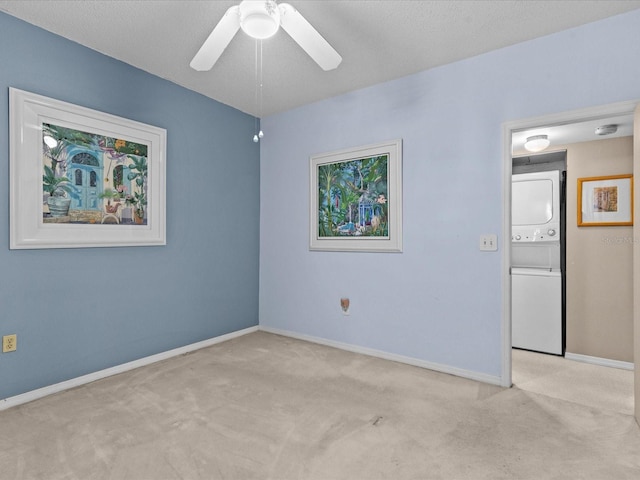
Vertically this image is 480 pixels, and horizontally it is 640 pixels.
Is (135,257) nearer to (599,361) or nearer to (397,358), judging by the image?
(397,358)

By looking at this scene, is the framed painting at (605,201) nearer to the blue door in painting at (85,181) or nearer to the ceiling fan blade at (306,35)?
the ceiling fan blade at (306,35)

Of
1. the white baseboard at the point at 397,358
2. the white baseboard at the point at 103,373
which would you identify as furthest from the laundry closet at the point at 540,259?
the white baseboard at the point at 103,373

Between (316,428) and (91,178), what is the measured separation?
7.67 ft

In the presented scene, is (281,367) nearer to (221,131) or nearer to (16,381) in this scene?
(16,381)

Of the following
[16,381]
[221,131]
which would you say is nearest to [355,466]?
[16,381]

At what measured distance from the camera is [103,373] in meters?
2.76

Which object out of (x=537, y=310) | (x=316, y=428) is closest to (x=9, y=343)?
(x=316, y=428)

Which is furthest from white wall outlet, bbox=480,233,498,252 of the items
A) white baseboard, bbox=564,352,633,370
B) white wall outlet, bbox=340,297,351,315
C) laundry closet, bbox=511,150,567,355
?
white baseboard, bbox=564,352,633,370

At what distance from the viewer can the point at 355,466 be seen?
1726mm

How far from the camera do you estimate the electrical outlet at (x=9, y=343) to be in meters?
2.29

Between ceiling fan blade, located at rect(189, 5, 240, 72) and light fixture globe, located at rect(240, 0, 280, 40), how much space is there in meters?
0.07

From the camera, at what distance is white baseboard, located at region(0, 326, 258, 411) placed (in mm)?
2330

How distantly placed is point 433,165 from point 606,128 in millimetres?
1568

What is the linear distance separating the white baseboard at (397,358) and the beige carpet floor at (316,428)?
→ 8 cm
